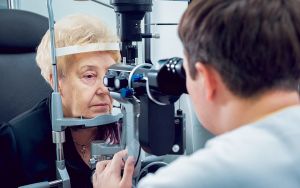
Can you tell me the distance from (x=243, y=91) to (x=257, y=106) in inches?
1.3

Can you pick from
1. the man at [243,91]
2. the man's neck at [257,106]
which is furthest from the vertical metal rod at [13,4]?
the man's neck at [257,106]

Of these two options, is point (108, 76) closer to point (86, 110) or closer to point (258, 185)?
point (86, 110)

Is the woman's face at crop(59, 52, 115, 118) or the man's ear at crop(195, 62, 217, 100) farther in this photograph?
the woman's face at crop(59, 52, 115, 118)

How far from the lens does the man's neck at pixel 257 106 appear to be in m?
0.72

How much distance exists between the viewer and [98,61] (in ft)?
4.74

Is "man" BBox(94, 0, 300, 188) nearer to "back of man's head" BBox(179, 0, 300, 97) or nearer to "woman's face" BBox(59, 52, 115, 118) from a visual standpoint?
"back of man's head" BBox(179, 0, 300, 97)

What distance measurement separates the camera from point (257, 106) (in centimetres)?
73

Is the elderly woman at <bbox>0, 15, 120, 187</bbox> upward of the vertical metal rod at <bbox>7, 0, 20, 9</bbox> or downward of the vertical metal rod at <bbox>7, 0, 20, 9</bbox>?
downward

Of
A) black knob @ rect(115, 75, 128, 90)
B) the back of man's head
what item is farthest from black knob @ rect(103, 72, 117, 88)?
the back of man's head

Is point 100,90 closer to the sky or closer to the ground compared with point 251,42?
closer to the ground

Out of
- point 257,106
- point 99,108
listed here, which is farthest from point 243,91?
point 99,108

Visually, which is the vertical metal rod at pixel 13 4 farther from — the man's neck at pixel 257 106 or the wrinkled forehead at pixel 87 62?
the man's neck at pixel 257 106

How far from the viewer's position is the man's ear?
0.76 m

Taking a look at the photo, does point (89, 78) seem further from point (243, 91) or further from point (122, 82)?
point (243, 91)
